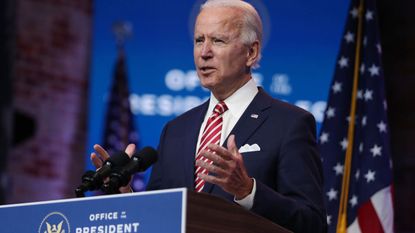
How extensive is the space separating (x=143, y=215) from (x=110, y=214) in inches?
4.2

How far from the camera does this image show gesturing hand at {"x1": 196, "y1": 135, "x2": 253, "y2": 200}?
2271mm

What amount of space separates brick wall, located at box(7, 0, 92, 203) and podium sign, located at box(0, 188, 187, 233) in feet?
13.0

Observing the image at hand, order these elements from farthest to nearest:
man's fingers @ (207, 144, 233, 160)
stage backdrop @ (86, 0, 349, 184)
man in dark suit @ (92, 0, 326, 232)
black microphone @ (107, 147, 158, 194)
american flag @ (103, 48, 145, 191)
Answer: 1. american flag @ (103, 48, 145, 191)
2. stage backdrop @ (86, 0, 349, 184)
3. man in dark suit @ (92, 0, 326, 232)
4. black microphone @ (107, 147, 158, 194)
5. man's fingers @ (207, 144, 233, 160)

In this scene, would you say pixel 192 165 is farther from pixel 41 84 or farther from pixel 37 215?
pixel 41 84

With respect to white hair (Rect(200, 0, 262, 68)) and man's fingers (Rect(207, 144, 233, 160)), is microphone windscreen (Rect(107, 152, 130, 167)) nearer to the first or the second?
man's fingers (Rect(207, 144, 233, 160))

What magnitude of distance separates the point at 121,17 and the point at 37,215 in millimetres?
3763

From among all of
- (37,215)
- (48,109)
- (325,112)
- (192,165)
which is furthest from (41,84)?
(37,215)

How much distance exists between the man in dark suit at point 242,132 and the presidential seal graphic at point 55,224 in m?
0.41

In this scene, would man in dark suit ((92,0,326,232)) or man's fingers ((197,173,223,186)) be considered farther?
man in dark suit ((92,0,326,232))

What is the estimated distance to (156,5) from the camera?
Result: 19.5 ft

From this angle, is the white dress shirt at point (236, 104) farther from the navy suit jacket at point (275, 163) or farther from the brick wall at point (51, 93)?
the brick wall at point (51, 93)

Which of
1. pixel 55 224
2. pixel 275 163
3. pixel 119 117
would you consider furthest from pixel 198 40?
pixel 119 117

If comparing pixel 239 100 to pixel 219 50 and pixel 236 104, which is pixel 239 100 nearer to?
pixel 236 104

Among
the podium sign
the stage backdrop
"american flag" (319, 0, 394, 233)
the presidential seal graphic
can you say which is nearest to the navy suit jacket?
the podium sign
